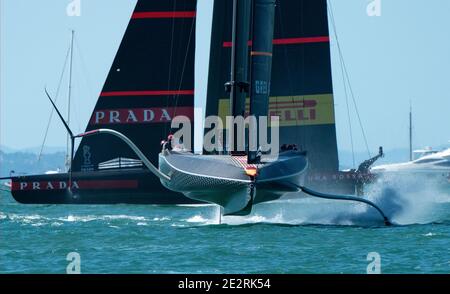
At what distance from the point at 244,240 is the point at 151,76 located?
64.4ft

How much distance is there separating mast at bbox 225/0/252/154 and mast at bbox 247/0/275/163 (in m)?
0.48

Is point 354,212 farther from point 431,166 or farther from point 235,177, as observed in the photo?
point 431,166

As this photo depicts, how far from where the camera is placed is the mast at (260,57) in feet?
121

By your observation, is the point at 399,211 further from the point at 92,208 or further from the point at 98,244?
the point at 92,208

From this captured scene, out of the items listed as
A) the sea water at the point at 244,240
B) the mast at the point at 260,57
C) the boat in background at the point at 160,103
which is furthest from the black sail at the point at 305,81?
the mast at the point at 260,57

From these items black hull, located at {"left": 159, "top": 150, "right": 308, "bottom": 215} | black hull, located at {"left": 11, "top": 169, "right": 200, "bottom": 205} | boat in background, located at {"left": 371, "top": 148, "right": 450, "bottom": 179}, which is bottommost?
boat in background, located at {"left": 371, "top": 148, "right": 450, "bottom": 179}

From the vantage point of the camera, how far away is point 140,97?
52125 millimetres

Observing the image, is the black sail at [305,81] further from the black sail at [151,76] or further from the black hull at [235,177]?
the black hull at [235,177]

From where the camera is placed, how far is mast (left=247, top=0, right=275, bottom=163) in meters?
37.0

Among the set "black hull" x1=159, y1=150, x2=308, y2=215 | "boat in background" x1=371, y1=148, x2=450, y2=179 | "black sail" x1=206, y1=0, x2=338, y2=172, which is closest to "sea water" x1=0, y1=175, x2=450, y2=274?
"black hull" x1=159, y1=150, x2=308, y2=215

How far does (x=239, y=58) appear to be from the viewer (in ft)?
124

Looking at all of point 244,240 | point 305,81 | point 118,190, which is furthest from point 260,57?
point 118,190

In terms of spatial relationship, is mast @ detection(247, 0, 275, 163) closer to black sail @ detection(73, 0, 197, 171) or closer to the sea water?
the sea water
